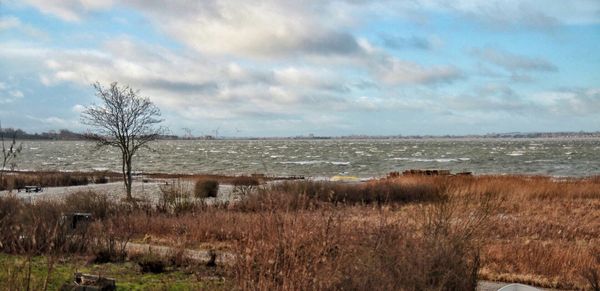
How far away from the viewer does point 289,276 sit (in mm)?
5379

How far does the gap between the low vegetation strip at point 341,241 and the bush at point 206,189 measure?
337 inches

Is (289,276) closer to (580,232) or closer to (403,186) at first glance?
(580,232)

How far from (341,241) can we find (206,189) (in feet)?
71.3

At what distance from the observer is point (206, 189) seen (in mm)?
27406

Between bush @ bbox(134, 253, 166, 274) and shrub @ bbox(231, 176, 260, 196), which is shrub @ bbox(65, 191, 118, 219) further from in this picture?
bush @ bbox(134, 253, 166, 274)

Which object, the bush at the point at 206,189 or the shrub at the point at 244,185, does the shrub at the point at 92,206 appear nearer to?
the shrub at the point at 244,185

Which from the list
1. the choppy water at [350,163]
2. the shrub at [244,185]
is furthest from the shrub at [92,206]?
the choppy water at [350,163]

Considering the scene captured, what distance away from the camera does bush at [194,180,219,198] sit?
26844 mm

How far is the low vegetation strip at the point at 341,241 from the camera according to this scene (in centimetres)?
568

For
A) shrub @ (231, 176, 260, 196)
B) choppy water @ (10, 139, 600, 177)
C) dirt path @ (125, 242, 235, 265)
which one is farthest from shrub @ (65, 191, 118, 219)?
choppy water @ (10, 139, 600, 177)

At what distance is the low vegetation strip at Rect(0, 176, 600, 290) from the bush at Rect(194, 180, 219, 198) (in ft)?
28.1

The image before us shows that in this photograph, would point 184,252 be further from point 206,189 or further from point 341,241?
point 206,189

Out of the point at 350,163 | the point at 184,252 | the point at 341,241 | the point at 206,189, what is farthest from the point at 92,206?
the point at 350,163

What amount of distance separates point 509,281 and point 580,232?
255 inches
